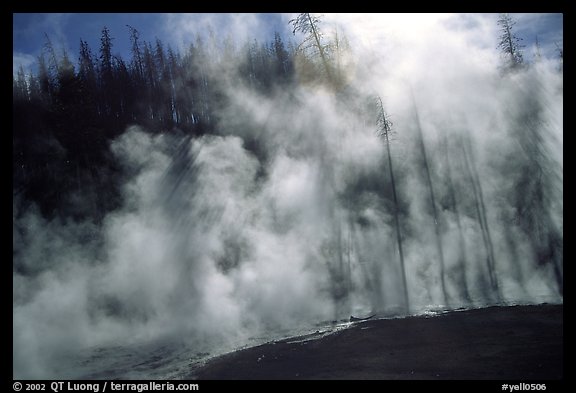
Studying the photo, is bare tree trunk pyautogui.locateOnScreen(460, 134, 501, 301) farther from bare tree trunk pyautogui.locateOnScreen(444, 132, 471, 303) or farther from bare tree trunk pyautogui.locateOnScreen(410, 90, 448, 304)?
bare tree trunk pyautogui.locateOnScreen(410, 90, 448, 304)

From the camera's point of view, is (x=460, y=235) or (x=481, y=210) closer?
(x=460, y=235)

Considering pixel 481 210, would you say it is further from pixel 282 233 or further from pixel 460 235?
pixel 282 233

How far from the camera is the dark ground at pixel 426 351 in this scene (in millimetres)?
6781

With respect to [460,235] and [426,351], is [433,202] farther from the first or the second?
[426,351]

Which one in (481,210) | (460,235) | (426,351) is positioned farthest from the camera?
(481,210)

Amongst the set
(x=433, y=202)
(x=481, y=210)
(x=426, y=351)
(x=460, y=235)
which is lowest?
(x=426, y=351)

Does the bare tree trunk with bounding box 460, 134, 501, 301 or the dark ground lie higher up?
the bare tree trunk with bounding box 460, 134, 501, 301

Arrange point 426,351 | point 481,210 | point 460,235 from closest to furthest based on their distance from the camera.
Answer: point 426,351
point 460,235
point 481,210

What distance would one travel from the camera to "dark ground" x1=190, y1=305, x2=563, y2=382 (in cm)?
678

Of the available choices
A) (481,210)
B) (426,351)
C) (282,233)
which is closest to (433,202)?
(481,210)

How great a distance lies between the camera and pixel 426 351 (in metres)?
7.79

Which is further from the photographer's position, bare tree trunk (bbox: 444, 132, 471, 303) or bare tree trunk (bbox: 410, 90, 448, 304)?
bare tree trunk (bbox: 410, 90, 448, 304)

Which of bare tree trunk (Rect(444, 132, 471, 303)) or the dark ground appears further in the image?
bare tree trunk (Rect(444, 132, 471, 303))

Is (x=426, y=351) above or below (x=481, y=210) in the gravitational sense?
below
